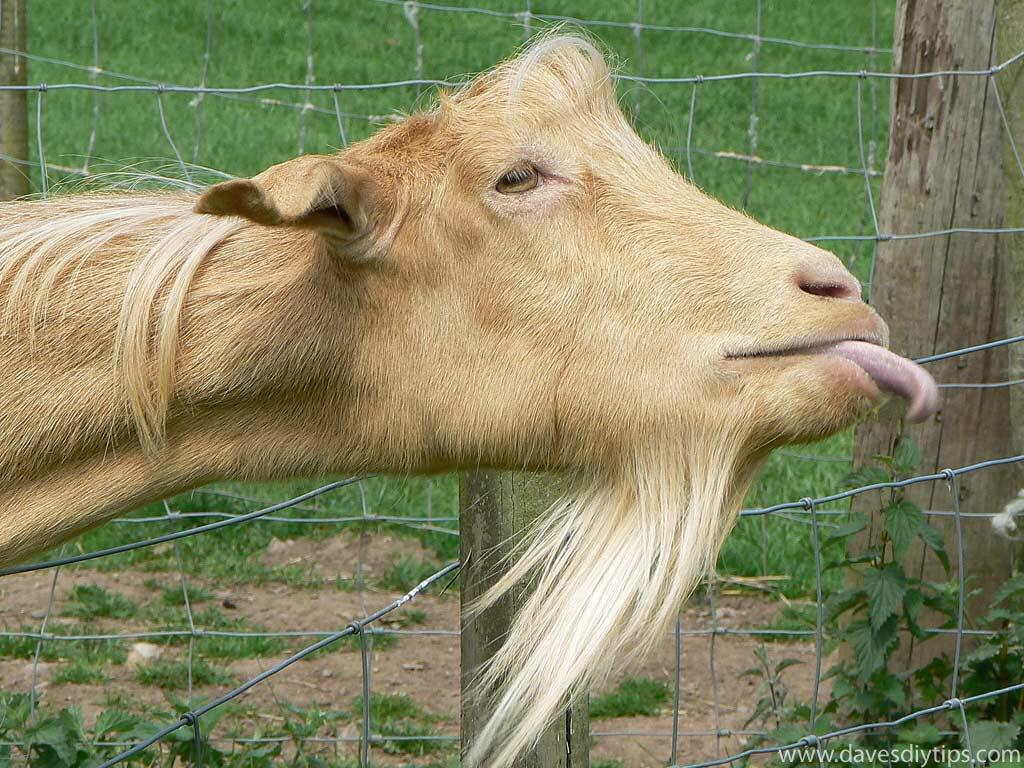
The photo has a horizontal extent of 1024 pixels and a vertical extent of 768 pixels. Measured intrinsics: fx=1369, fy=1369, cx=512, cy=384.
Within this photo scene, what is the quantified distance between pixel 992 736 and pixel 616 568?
1556mm

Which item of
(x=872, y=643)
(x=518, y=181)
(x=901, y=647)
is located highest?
(x=518, y=181)

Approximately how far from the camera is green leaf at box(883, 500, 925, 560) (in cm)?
358

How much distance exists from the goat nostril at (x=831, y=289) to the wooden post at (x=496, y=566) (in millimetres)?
685

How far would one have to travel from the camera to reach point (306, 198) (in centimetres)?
226

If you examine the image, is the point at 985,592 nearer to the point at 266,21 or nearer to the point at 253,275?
the point at 253,275

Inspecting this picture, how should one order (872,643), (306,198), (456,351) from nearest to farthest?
(306,198) < (456,351) < (872,643)

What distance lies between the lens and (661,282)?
8.23 ft

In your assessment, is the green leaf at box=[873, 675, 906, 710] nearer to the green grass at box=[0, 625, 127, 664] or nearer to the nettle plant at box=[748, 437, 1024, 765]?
the nettle plant at box=[748, 437, 1024, 765]

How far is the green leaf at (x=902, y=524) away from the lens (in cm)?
358

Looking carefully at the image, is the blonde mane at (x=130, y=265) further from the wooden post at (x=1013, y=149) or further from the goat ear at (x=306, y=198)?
the wooden post at (x=1013, y=149)

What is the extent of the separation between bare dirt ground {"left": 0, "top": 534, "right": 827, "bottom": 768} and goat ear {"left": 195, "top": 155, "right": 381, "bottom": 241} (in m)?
2.00

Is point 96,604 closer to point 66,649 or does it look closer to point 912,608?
point 66,649

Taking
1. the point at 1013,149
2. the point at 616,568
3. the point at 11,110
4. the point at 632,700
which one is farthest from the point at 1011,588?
the point at 11,110

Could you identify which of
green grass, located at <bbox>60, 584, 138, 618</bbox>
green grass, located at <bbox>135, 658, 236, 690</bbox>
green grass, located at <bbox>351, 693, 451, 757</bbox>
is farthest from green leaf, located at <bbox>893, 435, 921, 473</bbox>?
green grass, located at <bbox>60, 584, 138, 618</bbox>
